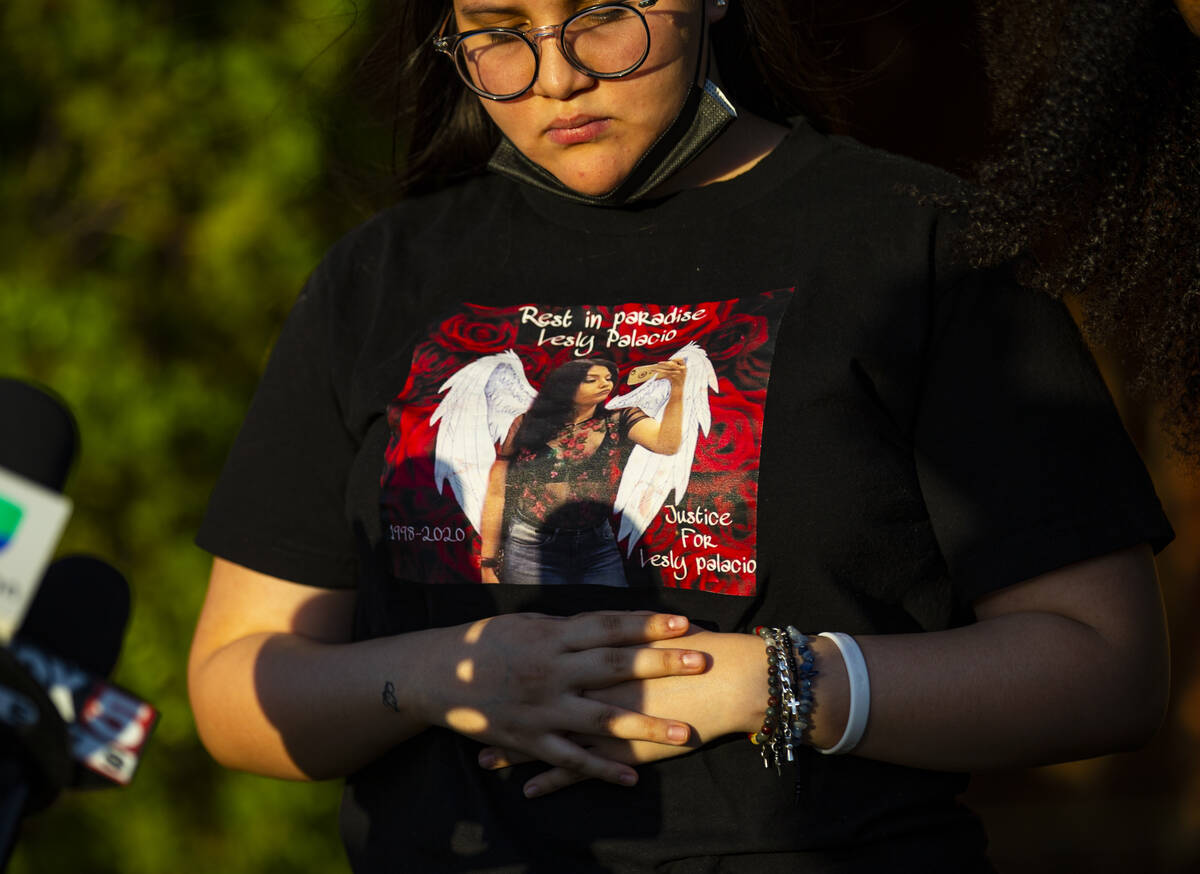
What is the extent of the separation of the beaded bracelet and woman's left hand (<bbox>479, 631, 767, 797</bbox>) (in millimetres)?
12

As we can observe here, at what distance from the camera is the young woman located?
4.67 feet

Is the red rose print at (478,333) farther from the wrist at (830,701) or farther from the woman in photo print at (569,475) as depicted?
the wrist at (830,701)

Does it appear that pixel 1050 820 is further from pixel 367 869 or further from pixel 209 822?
pixel 367 869

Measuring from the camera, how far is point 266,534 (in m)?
1.76

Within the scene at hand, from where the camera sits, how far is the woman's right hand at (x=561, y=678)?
141cm

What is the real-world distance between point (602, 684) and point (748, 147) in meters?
0.80

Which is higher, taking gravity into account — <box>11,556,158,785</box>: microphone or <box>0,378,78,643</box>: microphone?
<box>0,378,78,643</box>: microphone

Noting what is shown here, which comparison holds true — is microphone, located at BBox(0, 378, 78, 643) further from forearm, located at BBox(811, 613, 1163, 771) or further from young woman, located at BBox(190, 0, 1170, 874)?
forearm, located at BBox(811, 613, 1163, 771)

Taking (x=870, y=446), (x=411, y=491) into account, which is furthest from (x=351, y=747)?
(x=870, y=446)

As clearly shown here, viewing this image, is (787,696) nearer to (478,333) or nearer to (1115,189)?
(478,333)

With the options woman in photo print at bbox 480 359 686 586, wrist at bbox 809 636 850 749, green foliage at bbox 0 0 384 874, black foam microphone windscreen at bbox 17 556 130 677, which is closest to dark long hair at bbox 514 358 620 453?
woman in photo print at bbox 480 359 686 586

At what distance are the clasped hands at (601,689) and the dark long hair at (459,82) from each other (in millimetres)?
852

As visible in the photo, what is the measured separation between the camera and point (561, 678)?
56.1 inches

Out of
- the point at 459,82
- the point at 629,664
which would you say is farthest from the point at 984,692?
the point at 459,82
